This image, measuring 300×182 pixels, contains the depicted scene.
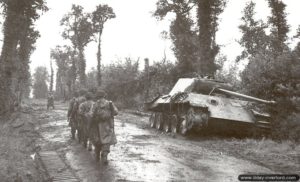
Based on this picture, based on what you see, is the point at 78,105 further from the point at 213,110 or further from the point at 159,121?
the point at 159,121

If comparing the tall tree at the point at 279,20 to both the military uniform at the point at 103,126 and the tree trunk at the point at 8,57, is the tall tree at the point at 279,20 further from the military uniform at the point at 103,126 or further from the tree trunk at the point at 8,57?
the military uniform at the point at 103,126

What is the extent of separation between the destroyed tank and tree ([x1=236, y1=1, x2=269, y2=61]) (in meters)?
33.8

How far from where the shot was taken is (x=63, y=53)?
76062 mm

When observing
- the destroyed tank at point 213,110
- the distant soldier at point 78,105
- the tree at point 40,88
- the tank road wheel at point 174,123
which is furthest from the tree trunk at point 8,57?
the tree at point 40,88

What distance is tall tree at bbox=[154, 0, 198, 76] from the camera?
32.2 metres

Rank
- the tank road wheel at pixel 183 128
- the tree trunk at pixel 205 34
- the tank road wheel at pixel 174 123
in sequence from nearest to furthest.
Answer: the tank road wheel at pixel 183 128 → the tank road wheel at pixel 174 123 → the tree trunk at pixel 205 34

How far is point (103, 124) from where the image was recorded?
9969 mm

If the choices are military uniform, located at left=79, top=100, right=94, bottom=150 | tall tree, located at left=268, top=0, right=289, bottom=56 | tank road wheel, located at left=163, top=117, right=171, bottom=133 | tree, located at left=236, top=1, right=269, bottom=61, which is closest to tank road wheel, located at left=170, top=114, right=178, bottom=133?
tank road wheel, located at left=163, top=117, right=171, bottom=133

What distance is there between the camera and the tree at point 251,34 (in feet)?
168

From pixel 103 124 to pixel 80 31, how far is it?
47.5 metres

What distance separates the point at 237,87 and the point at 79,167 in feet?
35.2

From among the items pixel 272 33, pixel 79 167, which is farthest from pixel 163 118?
pixel 272 33

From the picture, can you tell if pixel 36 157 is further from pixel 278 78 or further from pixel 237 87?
pixel 237 87

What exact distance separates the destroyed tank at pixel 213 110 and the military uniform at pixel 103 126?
5676mm
